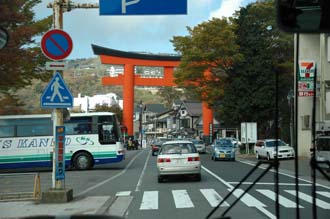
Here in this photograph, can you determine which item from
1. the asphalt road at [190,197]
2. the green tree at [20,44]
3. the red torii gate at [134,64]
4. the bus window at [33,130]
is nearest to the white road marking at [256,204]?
the asphalt road at [190,197]

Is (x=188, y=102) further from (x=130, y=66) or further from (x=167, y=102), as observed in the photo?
(x=130, y=66)

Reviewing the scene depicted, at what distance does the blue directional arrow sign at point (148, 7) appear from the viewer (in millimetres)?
10492

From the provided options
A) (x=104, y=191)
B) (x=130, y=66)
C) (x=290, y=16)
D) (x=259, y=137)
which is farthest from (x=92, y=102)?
(x=290, y=16)

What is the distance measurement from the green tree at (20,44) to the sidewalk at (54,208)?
36.7 ft

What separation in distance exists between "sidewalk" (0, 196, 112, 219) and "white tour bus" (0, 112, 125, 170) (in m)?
16.4

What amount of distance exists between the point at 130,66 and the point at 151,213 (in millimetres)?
54261

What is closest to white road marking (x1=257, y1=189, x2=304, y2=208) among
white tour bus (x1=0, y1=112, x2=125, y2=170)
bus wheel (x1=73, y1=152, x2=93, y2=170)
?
white tour bus (x1=0, y1=112, x2=125, y2=170)

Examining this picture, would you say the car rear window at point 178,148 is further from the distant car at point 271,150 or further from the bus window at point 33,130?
the distant car at point 271,150

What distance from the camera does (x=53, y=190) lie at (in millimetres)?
13320

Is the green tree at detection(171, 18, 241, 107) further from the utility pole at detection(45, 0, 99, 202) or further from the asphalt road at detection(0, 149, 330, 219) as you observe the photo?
the utility pole at detection(45, 0, 99, 202)

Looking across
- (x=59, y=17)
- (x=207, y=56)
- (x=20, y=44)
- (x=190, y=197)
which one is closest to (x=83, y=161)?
(x=20, y=44)

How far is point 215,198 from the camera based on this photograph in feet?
47.6

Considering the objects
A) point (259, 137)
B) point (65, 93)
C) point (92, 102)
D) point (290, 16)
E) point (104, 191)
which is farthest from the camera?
point (92, 102)

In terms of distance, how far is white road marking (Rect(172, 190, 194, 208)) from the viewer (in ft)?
42.8
